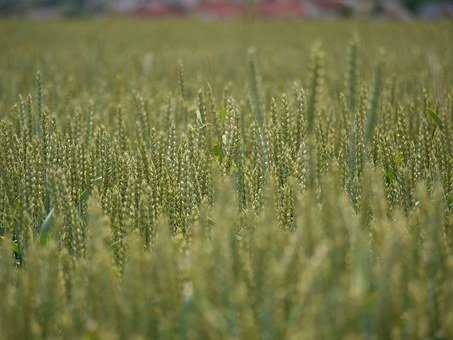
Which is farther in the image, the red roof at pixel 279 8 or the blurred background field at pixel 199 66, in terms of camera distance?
the red roof at pixel 279 8

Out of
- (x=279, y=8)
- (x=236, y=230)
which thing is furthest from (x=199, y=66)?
(x=279, y=8)

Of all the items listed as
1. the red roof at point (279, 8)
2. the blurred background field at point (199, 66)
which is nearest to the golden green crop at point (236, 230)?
the blurred background field at point (199, 66)

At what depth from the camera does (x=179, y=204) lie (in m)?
1.38

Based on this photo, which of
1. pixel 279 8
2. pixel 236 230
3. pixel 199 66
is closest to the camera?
pixel 236 230

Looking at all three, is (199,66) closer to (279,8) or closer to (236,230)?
(236,230)

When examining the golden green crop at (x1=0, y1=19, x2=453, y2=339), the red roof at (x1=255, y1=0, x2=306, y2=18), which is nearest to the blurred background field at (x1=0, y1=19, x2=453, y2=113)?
the golden green crop at (x1=0, y1=19, x2=453, y2=339)

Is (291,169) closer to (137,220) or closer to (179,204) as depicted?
(179,204)

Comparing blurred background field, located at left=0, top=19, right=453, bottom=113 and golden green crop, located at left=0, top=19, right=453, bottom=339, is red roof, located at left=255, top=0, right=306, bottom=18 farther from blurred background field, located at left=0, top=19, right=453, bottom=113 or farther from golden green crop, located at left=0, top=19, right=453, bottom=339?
golden green crop, located at left=0, top=19, right=453, bottom=339

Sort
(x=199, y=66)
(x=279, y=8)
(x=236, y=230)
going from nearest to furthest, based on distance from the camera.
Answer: (x=236, y=230)
(x=199, y=66)
(x=279, y=8)

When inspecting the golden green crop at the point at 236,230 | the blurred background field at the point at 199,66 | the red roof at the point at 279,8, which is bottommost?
the red roof at the point at 279,8

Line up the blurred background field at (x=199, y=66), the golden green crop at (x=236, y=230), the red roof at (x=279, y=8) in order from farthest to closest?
the red roof at (x=279, y=8) → the blurred background field at (x=199, y=66) → the golden green crop at (x=236, y=230)

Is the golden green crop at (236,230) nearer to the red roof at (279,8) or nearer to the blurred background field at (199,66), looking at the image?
the blurred background field at (199,66)

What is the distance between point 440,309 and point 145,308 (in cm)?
45

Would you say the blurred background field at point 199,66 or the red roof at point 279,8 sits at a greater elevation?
the blurred background field at point 199,66
